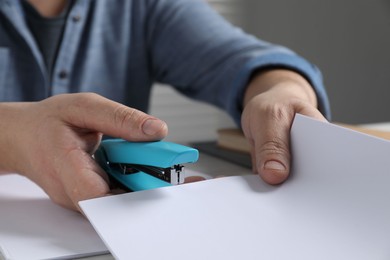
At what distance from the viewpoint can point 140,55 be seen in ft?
3.65

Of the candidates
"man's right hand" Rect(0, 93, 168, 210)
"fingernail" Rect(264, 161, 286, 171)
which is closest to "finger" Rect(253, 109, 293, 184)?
"fingernail" Rect(264, 161, 286, 171)

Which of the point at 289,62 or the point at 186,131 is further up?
the point at 289,62

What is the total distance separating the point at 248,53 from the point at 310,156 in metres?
0.40

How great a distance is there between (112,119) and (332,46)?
1.64 metres

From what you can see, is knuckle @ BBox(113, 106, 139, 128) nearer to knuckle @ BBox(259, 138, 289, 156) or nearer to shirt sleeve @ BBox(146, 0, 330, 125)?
knuckle @ BBox(259, 138, 289, 156)

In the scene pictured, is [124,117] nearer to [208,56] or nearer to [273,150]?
[273,150]

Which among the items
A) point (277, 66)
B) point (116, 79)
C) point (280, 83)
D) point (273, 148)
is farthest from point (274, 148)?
point (116, 79)

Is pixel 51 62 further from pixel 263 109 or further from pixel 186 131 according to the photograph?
pixel 186 131

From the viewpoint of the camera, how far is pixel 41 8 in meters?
0.99

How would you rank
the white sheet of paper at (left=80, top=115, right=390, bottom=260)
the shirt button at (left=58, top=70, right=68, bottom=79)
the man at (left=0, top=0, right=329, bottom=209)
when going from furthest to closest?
the shirt button at (left=58, top=70, right=68, bottom=79) < the man at (left=0, top=0, right=329, bottom=209) < the white sheet of paper at (left=80, top=115, right=390, bottom=260)

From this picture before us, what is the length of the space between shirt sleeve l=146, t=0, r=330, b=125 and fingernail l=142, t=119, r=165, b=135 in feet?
1.28

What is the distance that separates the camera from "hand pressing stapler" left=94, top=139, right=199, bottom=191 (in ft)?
1.53

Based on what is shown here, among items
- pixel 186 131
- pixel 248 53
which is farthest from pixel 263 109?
pixel 186 131

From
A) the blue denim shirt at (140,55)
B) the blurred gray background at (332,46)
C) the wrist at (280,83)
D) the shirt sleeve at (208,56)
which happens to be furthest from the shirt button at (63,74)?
the blurred gray background at (332,46)
